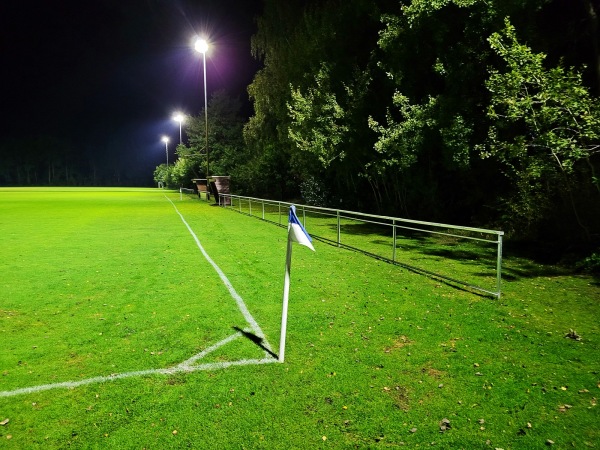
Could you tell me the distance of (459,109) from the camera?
1309 cm

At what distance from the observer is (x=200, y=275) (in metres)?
8.70

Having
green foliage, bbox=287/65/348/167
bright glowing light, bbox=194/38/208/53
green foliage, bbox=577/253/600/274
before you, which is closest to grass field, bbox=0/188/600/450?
green foliage, bbox=577/253/600/274

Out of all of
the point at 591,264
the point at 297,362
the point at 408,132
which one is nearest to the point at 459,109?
the point at 408,132

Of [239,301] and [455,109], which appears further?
[455,109]

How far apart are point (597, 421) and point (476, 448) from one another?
1236 millimetres

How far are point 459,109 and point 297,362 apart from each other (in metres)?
11.3

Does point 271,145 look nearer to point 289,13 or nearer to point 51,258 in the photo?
point 289,13

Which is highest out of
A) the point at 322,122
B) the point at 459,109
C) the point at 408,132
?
the point at 322,122

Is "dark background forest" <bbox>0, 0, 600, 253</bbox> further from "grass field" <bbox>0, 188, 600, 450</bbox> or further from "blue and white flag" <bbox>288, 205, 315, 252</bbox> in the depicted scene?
"blue and white flag" <bbox>288, 205, 315, 252</bbox>

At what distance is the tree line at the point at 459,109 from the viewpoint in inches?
371

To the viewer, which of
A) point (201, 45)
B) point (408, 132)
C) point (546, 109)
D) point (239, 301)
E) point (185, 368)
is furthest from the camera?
point (201, 45)

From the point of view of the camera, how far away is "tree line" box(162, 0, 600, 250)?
30.9 ft

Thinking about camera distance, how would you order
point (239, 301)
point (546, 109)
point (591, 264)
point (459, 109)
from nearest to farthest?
point (239, 301) < point (546, 109) < point (591, 264) < point (459, 109)

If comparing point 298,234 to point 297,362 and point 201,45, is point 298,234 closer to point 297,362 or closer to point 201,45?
point 297,362
